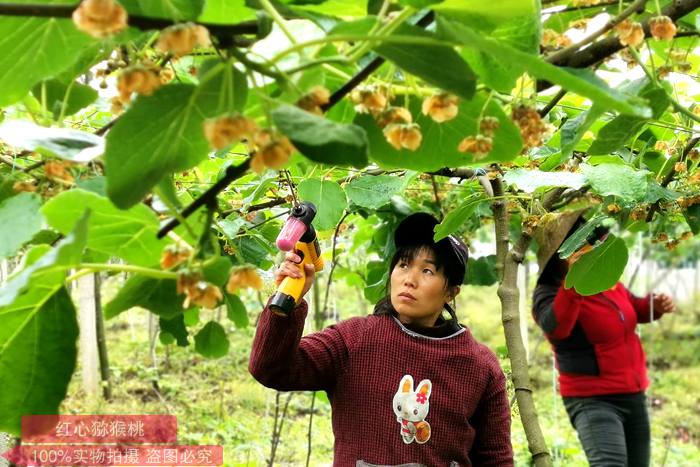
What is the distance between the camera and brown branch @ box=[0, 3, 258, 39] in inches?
15.7

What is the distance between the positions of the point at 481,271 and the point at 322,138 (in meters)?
2.37

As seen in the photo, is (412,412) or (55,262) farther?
(412,412)

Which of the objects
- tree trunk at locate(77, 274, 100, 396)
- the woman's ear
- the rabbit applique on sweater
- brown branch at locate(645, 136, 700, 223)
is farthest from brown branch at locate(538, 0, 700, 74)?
tree trunk at locate(77, 274, 100, 396)

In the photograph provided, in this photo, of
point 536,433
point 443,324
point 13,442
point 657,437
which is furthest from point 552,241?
point 657,437

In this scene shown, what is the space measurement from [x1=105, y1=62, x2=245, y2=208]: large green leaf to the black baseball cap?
4.47ft

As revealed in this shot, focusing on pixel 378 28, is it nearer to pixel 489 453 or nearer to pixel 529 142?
pixel 529 142

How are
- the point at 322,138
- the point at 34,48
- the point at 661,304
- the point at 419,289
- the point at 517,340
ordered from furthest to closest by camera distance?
1. the point at 661,304
2. the point at 419,289
3. the point at 517,340
4. the point at 34,48
5. the point at 322,138

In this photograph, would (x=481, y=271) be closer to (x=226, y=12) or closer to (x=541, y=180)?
(x=541, y=180)

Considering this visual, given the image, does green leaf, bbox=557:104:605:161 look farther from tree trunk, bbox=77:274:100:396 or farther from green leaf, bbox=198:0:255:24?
tree trunk, bbox=77:274:100:396

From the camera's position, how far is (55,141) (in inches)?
20.2

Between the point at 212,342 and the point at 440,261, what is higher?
the point at 440,261

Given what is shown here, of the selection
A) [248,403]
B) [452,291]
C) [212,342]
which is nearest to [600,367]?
[452,291]

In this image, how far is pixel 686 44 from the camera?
101cm

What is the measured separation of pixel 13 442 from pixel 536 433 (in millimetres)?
1764
